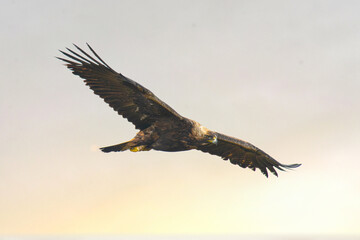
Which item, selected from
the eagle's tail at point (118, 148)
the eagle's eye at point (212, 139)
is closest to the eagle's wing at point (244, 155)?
the eagle's eye at point (212, 139)

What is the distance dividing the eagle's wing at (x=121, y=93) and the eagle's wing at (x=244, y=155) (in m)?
2.22

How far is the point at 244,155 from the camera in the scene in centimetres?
1238

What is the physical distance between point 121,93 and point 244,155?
414 cm

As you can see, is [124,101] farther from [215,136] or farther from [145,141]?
[215,136]

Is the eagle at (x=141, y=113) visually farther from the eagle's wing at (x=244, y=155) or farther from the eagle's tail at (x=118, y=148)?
the eagle's wing at (x=244, y=155)

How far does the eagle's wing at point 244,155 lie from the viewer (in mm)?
11859

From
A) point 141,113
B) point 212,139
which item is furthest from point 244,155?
point 141,113

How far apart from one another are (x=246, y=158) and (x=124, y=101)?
4076 millimetres

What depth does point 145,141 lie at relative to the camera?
10.1 metres

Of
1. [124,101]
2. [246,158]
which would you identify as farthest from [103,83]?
[246,158]

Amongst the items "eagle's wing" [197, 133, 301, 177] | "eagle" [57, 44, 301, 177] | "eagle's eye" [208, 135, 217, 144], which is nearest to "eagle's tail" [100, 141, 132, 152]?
"eagle" [57, 44, 301, 177]

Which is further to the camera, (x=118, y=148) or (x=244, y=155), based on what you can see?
(x=244, y=155)

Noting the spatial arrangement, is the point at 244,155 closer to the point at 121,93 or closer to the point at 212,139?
the point at 212,139

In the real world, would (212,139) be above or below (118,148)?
above
